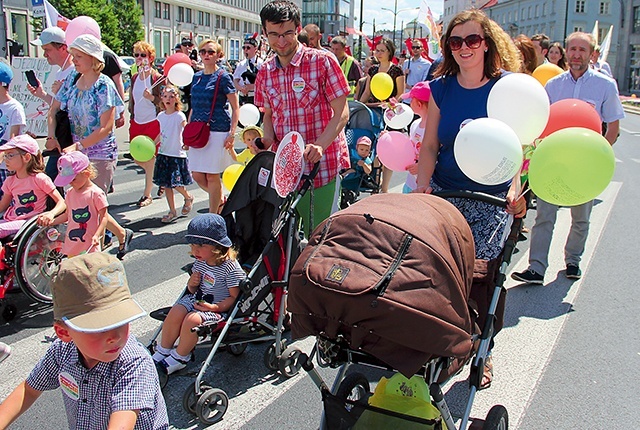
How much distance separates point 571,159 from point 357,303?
1430mm

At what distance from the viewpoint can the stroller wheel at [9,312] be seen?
4.65 m

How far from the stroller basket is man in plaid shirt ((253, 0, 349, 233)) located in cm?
197

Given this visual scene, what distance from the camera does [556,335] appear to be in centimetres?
469

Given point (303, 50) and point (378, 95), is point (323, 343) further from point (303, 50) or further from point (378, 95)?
point (378, 95)

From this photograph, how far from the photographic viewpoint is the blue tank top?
136 inches

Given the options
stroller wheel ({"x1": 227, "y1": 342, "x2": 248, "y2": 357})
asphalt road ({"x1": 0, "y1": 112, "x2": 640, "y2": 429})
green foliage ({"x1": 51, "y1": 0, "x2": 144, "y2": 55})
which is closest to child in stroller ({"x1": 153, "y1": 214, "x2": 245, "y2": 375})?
asphalt road ({"x1": 0, "y1": 112, "x2": 640, "y2": 429})

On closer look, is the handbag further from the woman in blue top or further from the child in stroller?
the child in stroller

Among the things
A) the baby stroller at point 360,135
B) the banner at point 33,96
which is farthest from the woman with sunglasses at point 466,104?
the banner at point 33,96

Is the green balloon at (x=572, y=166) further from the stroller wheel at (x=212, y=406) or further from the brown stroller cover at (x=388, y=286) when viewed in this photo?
the stroller wheel at (x=212, y=406)

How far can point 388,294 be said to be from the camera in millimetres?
2174

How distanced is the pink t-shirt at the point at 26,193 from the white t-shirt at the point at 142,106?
4151 mm

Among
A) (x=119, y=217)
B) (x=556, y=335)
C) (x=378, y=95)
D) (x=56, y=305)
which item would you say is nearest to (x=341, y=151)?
(x=556, y=335)

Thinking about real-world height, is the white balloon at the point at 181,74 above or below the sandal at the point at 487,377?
above

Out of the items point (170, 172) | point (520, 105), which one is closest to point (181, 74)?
point (170, 172)
